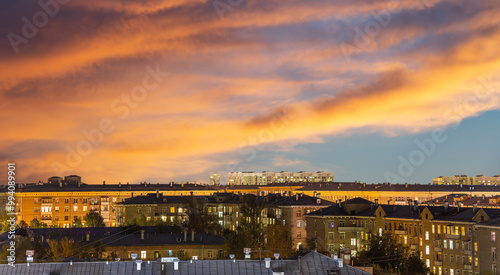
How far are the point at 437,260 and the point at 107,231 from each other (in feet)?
163

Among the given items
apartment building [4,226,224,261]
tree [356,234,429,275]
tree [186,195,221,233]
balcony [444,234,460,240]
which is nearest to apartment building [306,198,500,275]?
balcony [444,234,460,240]

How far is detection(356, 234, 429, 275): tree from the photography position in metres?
87.4

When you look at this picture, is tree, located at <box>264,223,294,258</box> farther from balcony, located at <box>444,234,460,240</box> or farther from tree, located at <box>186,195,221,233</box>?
balcony, located at <box>444,234,460,240</box>

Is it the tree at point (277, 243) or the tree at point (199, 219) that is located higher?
the tree at point (199, 219)

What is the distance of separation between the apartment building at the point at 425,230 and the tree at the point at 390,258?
191 inches

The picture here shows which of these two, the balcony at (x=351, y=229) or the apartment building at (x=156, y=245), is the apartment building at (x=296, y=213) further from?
the apartment building at (x=156, y=245)

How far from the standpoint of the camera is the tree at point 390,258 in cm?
8744

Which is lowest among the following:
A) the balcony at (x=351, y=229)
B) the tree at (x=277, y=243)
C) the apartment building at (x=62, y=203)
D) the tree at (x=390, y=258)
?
the tree at (x=390, y=258)

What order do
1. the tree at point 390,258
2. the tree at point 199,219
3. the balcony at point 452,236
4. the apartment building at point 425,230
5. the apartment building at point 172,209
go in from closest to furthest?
the tree at point 390,258
the apartment building at point 425,230
the balcony at point 452,236
the tree at point 199,219
the apartment building at point 172,209

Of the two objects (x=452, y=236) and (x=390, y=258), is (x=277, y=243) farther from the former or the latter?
(x=452, y=236)

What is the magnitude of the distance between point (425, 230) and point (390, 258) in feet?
41.5

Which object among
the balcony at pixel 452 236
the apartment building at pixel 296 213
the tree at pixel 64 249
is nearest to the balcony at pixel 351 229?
the apartment building at pixel 296 213

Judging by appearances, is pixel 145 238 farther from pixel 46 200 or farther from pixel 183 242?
pixel 46 200

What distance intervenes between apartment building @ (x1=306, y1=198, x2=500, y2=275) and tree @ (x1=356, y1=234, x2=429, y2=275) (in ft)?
15.9
